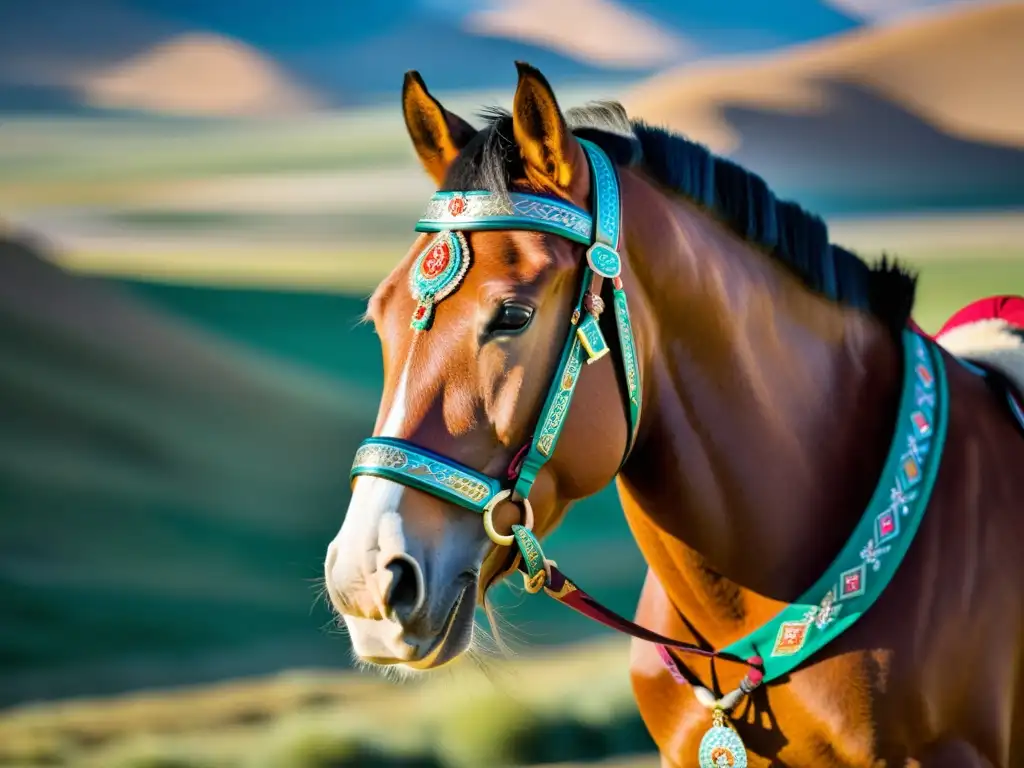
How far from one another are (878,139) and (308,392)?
2625mm

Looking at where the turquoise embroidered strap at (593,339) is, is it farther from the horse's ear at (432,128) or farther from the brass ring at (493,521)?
the horse's ear at (432,128)

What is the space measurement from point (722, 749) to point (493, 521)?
0.64 metres

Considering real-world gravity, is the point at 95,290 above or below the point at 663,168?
above

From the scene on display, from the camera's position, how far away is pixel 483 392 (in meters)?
1.46

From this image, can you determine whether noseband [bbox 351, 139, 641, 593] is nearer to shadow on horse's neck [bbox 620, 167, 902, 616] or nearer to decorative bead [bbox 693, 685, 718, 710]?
shadow on horse's neck [bbox 620, 167, 902, 616]

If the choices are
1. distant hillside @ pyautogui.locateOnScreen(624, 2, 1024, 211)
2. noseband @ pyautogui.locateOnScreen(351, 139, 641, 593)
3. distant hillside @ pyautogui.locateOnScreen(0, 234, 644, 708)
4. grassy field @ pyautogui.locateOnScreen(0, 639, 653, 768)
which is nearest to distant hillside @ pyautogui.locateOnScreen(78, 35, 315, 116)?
distant hillside @ pyautogui.locateOnScreen(0, 234, 644, 708)

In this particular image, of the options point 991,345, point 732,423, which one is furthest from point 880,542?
point 991,345

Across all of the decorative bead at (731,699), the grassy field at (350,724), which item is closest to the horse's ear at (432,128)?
the decorative bead at (731,699)

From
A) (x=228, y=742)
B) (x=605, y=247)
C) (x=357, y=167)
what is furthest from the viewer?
(x=357, y=167)

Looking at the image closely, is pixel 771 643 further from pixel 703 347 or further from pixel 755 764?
pixel 703 347

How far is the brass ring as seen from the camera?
145cm

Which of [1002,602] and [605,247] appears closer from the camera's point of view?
[605,247]

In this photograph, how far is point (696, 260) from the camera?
168 centimetres

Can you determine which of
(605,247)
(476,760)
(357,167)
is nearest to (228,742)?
(476,760)
